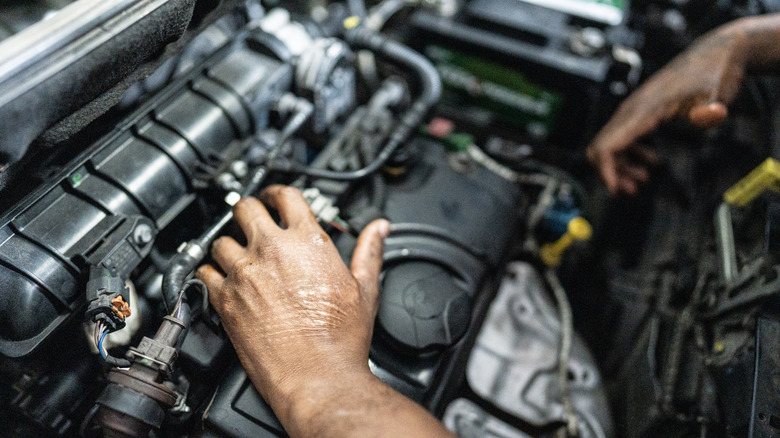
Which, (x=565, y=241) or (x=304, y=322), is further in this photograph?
(x=565, y=241)

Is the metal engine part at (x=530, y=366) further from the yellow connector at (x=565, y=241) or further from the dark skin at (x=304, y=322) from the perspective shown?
the dark skin at (x=304, y=322)

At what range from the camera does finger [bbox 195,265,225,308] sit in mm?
871

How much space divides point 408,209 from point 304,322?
0.44 metres

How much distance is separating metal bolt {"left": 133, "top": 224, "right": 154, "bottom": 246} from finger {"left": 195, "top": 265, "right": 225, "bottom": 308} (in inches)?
4.2

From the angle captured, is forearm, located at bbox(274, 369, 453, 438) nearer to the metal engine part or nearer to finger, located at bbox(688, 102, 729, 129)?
the metal engine part

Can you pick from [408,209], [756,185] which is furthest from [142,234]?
[756,185]

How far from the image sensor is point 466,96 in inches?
70.1

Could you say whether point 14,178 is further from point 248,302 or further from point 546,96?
point 546,96

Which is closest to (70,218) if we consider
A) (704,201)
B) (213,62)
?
(213,62)

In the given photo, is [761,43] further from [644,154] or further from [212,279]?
[212,279]

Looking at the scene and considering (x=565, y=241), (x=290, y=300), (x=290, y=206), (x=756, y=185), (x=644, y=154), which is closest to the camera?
(x=290, y=300)

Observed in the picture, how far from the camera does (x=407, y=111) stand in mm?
1279

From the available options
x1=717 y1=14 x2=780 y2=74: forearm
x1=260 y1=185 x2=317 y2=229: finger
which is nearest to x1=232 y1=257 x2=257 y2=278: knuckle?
x1=260 y1=185 x2=317 y2=229: finger

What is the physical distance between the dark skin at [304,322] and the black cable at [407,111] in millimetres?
153
